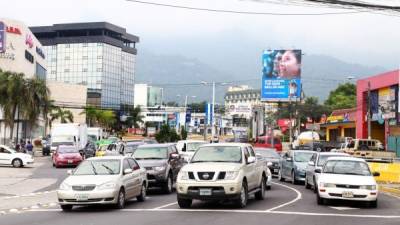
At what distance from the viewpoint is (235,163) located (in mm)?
17688

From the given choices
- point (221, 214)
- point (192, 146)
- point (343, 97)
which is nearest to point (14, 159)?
point (192, 146)

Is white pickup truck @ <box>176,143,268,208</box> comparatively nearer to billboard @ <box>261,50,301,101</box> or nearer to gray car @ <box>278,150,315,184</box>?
gray car @ <box>278,150,315,184</box>

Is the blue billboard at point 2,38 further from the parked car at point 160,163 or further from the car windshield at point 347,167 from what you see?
the car windshield at point 347,167

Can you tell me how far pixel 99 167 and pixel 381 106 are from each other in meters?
44.8

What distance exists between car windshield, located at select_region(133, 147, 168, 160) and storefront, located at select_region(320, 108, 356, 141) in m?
52.7

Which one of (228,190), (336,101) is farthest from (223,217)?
(336,101)

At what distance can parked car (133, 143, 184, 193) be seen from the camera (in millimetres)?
22469

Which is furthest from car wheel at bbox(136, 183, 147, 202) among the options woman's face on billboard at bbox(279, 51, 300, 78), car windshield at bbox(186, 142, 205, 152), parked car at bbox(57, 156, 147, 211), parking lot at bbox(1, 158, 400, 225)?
woman's face on billboard at bbox(279, 51, 300, 78)

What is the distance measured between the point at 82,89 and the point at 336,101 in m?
53.0

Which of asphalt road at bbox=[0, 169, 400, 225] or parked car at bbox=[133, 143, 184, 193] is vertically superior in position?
parked car at bbox=[133, 143, 184, 193]

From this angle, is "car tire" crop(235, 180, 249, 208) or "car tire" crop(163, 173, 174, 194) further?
"car tire" crop(163, 173, 174, 194)

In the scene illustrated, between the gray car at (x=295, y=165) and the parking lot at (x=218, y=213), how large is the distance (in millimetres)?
7475

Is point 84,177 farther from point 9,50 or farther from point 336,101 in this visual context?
point 336,101

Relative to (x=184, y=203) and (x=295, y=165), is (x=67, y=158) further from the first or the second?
(x=184, y=203)
